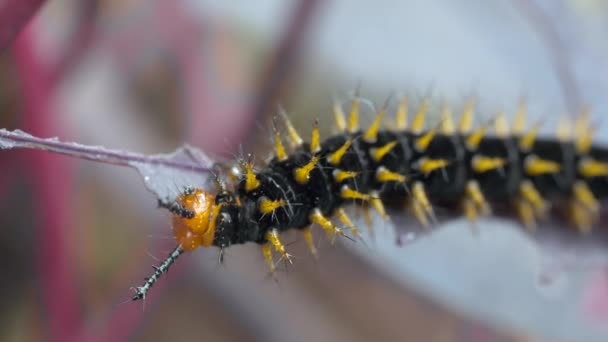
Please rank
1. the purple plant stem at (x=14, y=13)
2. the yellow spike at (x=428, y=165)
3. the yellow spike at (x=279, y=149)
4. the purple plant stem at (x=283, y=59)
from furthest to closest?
the purple plant stem at (x=283, y=59), the yellow spike at (x=428, y=165), the yellow spike at (x=279, y=149), the purple plant stem at (x=14, y=13)

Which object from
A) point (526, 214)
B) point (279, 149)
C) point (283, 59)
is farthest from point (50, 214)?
point (526, 214)

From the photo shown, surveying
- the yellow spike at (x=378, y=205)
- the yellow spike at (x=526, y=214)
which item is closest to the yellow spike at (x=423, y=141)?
the yellow spike at (x=378, y=205)

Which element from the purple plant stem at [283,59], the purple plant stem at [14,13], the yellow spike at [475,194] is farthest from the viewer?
the purple plant stem at [283,59]

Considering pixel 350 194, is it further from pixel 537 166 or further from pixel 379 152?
pixel 537 166


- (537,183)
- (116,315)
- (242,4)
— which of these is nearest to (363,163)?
(537,183)

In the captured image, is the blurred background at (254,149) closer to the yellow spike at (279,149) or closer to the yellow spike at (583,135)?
the yellow spike at (583,135)

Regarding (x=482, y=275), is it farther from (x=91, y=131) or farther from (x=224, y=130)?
(x=91, y=131)

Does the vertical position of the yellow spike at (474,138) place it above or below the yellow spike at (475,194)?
above
